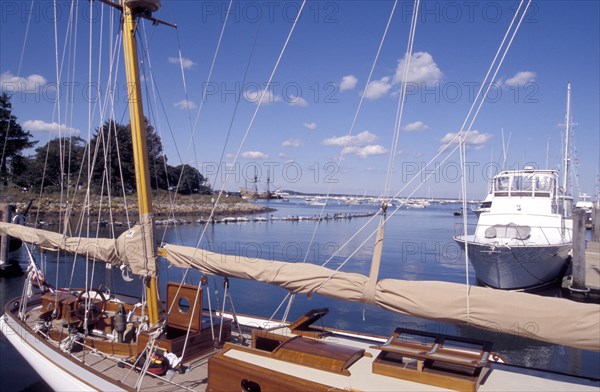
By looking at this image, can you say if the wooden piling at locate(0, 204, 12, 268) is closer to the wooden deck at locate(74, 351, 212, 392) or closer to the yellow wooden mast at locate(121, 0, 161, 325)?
the wooden deck at locate(74, 351, 212, 392)

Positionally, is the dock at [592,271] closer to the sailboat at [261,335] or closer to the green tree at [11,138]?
the sailboat at [261,335]

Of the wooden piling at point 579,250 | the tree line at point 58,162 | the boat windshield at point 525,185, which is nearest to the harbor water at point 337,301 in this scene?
the wooden piling at point 579,250

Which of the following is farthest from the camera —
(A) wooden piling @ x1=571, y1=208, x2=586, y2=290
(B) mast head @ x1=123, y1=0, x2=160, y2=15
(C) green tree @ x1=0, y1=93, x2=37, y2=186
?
(C) green tree @ x1=0, y1=93, x2=37, y2=186

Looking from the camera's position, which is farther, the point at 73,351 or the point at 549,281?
the point at 549,281

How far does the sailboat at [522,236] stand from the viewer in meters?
20.4

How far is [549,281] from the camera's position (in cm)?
2258

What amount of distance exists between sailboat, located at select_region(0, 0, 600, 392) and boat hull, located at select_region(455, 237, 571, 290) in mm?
14941

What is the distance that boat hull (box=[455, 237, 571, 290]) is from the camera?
20172mm

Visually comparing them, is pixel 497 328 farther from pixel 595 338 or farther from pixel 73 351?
pixel 73 351

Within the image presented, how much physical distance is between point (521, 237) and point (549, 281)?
3107 millimetres

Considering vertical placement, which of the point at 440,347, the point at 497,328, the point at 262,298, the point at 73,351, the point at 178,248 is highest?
the point at 178,248

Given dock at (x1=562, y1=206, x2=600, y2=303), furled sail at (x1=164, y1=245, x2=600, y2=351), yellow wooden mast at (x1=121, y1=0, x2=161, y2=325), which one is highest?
yellow wooden mast at (x1=121, y1=0, x2=161, y2=325)

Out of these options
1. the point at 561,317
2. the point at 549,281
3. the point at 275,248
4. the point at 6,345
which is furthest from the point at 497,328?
the point at 275,248

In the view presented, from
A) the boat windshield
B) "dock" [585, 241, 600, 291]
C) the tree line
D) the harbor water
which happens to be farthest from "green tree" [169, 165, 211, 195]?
"dock" [585, 241, 600, 291]
